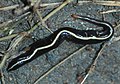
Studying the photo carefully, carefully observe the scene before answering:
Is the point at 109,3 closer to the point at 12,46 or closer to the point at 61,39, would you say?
the point at 61,39

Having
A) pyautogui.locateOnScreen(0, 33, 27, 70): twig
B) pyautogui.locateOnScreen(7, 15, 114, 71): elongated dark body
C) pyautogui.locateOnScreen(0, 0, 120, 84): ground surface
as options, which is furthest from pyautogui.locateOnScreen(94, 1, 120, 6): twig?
pyautogui.locateOnScreen(0, 33, 27, 70): twig

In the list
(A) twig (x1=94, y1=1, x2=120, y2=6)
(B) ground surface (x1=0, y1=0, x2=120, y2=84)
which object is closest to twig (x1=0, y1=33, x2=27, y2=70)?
(B) ground surface (x1=0, y1=0, x2=120, y2=84)

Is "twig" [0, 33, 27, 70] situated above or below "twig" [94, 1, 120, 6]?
below

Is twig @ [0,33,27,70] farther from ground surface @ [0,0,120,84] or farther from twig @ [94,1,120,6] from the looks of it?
twig @ [94,1,120,6]

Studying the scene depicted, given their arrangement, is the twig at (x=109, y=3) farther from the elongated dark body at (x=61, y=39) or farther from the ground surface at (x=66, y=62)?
the elongated dark body at (x=61, y=39)

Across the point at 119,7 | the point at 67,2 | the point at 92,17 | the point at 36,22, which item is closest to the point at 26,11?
the point at 36,22
